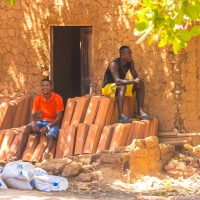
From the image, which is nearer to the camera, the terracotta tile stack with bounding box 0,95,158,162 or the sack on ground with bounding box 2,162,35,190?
the sack on ground with bounding box 2,162,35,190

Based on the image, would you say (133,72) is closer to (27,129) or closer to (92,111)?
(92,111)

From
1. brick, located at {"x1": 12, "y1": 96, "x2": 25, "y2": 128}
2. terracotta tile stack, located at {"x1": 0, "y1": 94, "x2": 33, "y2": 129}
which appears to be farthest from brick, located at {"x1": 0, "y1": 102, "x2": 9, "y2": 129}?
brick, located at {"x1": 12, "y1": 96, "x2": 25, "y2": 128}

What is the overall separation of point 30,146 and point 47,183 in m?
1.53

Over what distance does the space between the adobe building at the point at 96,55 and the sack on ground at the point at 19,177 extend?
9.18 ft

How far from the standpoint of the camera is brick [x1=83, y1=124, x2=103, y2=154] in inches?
342

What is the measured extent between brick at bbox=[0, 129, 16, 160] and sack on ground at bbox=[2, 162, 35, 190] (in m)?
1.64

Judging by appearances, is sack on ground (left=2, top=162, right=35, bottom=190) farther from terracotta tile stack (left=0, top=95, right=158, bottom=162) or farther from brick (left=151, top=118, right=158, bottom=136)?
brick (left=151, top=118, right=158, bottom=136)

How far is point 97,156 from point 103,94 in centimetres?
122

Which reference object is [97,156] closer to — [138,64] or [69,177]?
[69,177]

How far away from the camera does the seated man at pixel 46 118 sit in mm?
8750

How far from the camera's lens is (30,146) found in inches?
347

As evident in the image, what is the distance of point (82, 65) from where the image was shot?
10391mm

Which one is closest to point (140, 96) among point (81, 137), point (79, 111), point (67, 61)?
point (79, 111)

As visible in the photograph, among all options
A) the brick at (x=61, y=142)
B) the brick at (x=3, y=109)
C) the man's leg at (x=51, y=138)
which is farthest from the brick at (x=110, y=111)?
the brick at (x=3, y=109)
